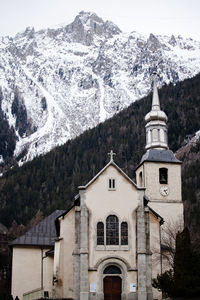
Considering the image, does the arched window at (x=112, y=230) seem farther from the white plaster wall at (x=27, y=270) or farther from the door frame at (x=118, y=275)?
the white plaster wall at (x=27, y=270)

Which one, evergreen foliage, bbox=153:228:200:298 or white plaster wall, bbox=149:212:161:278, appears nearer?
evergreen foliage, bbox=153:228:200:298

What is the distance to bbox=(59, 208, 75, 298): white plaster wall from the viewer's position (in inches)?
1911

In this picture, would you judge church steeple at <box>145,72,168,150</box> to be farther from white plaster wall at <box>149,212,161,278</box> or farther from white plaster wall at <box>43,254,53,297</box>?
white plaster wall at <box>43,254,53,297</box>

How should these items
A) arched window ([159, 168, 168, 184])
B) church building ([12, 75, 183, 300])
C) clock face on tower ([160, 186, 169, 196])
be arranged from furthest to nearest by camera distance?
arched window ([159, 168, 168, 184]) → clock face on tower ([160, 186, 169, 196]) → church building ([12, 75, 183, 300])

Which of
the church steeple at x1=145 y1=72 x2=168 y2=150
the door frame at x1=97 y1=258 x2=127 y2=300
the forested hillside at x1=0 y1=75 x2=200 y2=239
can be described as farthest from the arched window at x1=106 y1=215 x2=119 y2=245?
the forested hillside at x1=0 y1=75 x2=200 y2=239

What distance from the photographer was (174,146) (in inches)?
7638

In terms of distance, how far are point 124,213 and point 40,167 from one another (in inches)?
5398

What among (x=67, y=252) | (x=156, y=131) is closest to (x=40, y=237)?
(x=67, y=252)

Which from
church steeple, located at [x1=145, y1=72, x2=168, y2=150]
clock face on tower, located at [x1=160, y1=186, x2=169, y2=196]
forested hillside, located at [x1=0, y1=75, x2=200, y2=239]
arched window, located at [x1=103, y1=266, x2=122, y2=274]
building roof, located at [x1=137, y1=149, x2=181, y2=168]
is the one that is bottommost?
arched window, located at [x1=103, y1=266, x2=122, y2=274]

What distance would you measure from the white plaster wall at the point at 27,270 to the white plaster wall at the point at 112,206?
12.8 metres

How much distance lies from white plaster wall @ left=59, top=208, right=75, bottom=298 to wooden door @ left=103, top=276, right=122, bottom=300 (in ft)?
10.5

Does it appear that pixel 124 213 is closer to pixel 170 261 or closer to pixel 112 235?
pixel 112 235

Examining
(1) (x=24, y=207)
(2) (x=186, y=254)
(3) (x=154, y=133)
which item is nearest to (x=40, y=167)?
(1) (x=24, y=207)

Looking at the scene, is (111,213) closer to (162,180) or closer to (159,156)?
(162,180)
